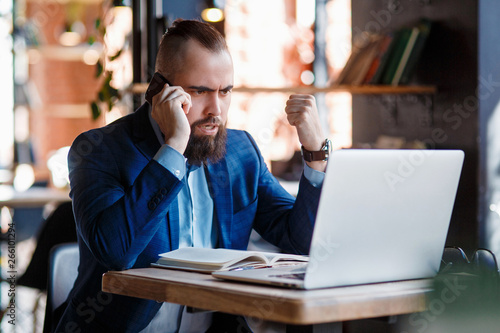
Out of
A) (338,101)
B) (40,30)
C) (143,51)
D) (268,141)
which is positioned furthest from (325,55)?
(40,30)

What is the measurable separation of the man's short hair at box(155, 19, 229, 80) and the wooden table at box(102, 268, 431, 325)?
64cm

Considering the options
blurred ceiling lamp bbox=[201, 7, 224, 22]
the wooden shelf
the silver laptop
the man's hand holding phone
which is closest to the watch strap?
the man's hand holding phone

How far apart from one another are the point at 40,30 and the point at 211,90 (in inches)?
227

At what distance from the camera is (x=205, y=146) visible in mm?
1795

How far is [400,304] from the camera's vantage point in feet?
3.97

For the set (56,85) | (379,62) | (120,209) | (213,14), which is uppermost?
(213,14)

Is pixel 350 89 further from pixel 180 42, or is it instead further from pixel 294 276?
pixel 294 276

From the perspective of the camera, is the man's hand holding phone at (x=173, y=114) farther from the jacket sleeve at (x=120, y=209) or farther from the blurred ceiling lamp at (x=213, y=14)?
the blurred ceiling lamp at (x=213, y=14)

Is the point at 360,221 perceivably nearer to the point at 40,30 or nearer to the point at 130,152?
the point at 130,152

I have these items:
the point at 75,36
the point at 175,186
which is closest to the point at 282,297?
the point at 175,186

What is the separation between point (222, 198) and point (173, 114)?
0.30 meters

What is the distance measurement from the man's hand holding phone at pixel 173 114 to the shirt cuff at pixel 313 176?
1.17 ft

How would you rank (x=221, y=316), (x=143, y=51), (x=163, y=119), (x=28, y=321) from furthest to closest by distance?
(x=28, y=321) < (x=143, y=51) < (x=221, y=316) < (x=163, y=119)

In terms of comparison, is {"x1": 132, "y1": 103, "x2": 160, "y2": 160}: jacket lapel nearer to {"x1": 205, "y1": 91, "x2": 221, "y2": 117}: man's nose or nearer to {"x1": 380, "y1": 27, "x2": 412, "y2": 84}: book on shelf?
{"x1": 205, "y1": 91, "x2": 221, "y2": 117}: man's nose
